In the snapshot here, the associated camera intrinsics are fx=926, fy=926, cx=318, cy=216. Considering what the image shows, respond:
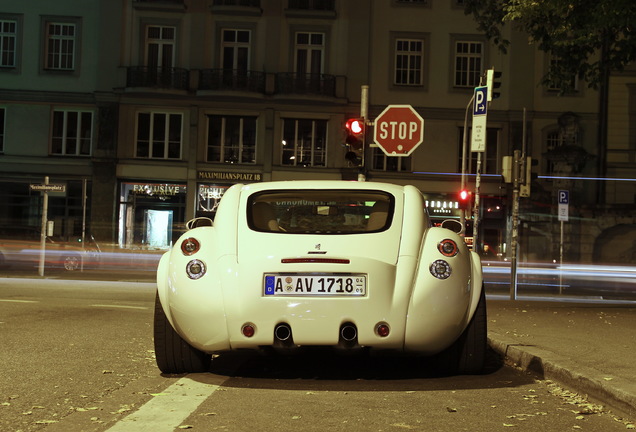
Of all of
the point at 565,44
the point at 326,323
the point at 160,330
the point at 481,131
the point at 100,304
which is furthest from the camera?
the point at 481,131

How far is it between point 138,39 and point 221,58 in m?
3.53

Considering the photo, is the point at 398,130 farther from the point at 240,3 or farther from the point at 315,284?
the point at 240,3

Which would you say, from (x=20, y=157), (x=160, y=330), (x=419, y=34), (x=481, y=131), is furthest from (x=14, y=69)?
(x=160, y=330)

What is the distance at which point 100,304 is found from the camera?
1341cm

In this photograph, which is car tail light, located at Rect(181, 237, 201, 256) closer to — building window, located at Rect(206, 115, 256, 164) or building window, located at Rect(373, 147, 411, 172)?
building window, located at Rect(206, 115, 256, 164)

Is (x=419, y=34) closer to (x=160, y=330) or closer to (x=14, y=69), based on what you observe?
(x=14, y=69)

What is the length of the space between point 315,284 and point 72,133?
34.6 meters

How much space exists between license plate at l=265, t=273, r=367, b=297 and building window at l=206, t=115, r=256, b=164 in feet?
107

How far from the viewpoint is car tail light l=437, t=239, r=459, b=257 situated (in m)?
6.27

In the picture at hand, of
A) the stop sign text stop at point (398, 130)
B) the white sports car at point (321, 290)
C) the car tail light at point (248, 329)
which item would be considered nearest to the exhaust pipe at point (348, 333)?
the white sports car at point (321, 290)

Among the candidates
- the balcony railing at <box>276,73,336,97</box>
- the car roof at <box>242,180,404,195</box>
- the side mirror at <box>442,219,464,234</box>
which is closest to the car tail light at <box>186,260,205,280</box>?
the car roof at <box>242,180,404,195</box>

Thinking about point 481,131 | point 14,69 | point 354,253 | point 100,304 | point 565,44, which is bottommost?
point 100,304

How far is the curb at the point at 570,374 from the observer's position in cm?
550

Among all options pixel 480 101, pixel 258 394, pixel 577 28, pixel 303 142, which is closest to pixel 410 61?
pixel 303 142
